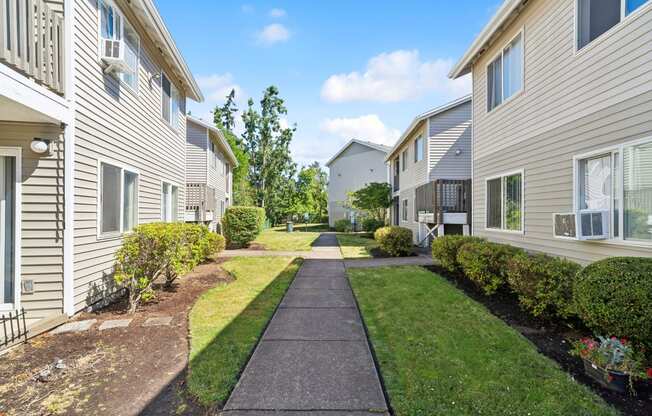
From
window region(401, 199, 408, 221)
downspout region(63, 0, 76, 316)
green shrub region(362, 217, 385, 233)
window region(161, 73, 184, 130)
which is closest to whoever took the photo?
downspout region(63, 0, 76, 316)

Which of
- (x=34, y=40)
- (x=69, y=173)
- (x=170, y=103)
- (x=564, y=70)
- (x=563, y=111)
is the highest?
(x=170, y=103)

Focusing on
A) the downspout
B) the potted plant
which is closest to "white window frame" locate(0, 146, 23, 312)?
the downspout

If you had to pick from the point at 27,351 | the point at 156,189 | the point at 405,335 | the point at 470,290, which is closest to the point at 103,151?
the point at 156,189

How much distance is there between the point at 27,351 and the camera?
3.88 m

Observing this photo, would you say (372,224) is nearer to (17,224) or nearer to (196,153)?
(196,153)

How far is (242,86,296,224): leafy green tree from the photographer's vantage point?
30875mm

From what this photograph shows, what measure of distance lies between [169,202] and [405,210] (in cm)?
1240

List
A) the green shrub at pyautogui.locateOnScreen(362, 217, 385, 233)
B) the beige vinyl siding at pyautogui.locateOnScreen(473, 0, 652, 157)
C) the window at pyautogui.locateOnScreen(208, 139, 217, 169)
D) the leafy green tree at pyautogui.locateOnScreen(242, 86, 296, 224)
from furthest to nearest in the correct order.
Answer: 1. the leafy green tree at pyautogui.locateOnScreen(242, 86, 296, 224)
2. the green shrub at pyautogui.locateOnScreen(362, 217, 385, 233)
3. the window at pyautogui.locateOnScreen(208, 139, 217, 169)
4. the beige vinyl siding at pyautogui.locateOnScreen(473, 0, 652, 157)

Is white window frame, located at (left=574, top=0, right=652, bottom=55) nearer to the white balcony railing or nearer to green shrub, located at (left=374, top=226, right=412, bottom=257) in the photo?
the white balcony railing

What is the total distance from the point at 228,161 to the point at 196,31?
35.6 feet

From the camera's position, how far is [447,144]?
1385 cm

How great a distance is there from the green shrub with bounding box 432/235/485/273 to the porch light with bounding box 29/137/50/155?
7.94 metres

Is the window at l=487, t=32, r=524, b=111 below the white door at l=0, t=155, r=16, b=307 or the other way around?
the other way around

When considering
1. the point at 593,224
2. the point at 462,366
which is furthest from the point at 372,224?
the point at 462,366
